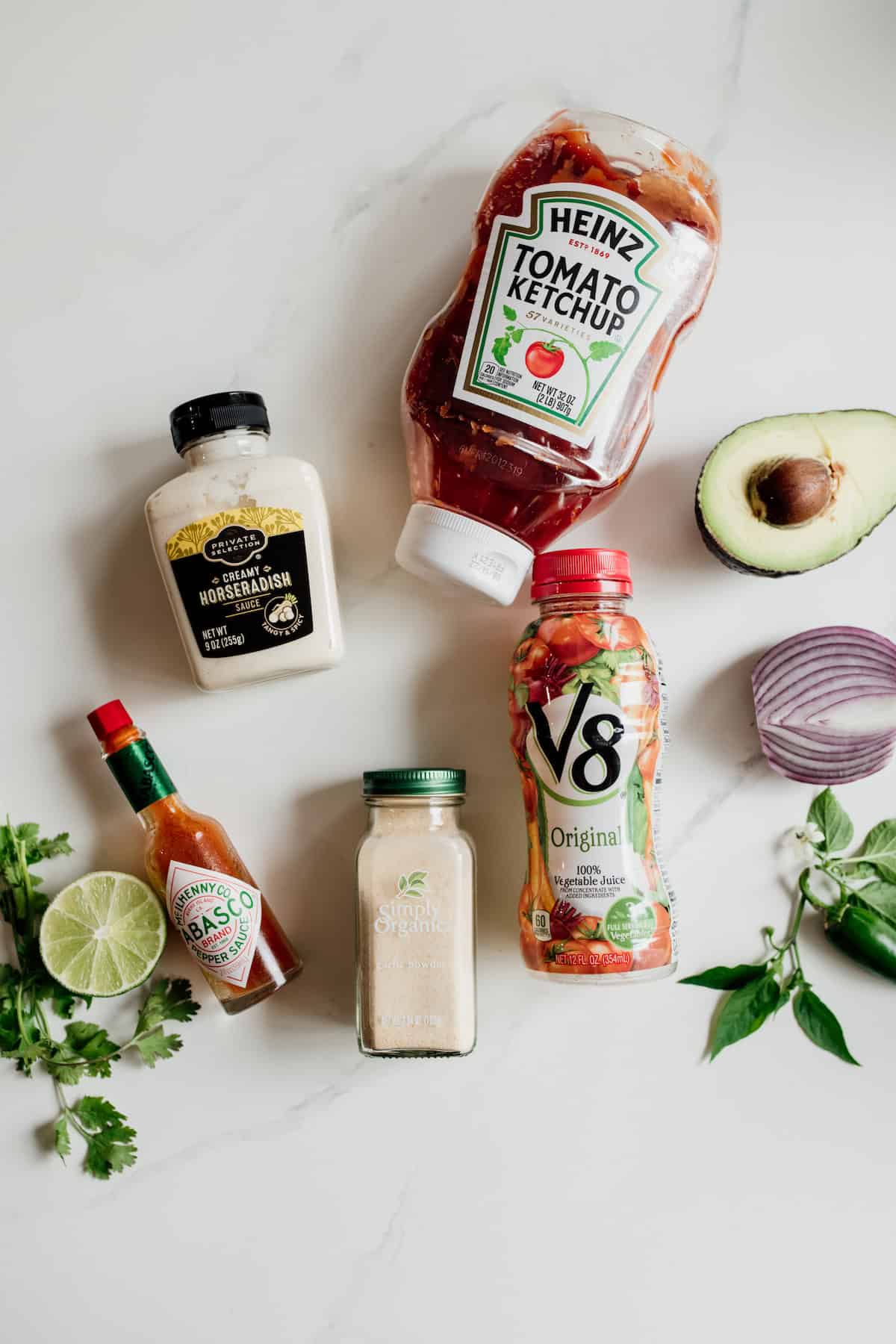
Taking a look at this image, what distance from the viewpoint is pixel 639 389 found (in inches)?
41.6

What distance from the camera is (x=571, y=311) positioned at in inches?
39.9

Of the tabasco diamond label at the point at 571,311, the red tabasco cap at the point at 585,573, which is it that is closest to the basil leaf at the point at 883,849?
the red tabasco cap at the point at 585,573

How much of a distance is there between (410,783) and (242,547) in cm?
31

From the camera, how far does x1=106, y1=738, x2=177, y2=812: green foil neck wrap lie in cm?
107

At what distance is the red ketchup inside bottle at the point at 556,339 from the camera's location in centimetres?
101

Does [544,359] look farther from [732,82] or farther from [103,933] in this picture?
[103,933]

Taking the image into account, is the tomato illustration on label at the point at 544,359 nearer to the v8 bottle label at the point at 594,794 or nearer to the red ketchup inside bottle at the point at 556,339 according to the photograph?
the red ketchup inside bottle at the point at 556,339

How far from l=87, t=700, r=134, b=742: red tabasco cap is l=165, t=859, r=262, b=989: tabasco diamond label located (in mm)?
157

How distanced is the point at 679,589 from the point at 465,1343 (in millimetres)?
901

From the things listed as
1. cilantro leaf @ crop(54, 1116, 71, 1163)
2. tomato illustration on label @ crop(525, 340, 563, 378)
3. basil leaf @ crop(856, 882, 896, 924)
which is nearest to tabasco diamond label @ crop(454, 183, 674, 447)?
tomato illustration on label @ crop(525, 340, 563, 378)

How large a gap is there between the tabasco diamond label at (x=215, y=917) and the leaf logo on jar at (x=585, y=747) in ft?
1.18

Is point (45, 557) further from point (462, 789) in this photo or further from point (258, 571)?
point (462, 789)

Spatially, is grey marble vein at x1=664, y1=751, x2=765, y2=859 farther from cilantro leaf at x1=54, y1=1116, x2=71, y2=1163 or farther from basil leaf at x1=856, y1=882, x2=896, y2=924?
cilantro leaf at x1=54, y1=1116, x2=71, y2=1163

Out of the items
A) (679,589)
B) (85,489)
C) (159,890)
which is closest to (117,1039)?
(159,890)
